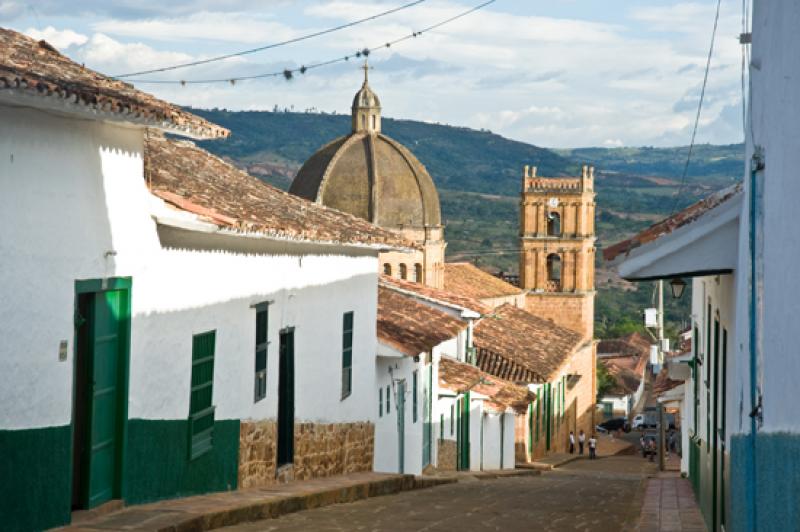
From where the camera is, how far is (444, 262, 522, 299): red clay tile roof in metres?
66.3

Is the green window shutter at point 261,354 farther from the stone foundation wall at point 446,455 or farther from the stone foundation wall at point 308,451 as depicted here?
the stone foundation wall at point 446,455

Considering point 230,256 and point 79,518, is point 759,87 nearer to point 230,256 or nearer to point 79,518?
point 79,518

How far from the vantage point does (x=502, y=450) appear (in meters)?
34.2

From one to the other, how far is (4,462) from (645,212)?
122 metres

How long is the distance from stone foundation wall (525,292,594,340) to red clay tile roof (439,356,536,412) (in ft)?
137

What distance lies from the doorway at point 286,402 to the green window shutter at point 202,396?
2.77 m

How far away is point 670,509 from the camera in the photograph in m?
15.6

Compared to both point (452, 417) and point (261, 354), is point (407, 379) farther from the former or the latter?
point (261, 354)

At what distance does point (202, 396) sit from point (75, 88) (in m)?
4.20

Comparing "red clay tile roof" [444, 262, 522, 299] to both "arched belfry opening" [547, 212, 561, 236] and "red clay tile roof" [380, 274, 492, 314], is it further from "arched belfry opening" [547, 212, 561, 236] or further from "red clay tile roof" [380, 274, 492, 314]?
"red clay tile roof" [380, 274, 492, 314]

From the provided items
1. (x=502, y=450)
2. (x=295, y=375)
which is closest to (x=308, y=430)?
(x=295, y=375)

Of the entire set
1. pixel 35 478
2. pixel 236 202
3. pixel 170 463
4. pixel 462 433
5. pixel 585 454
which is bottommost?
pixel 585 454

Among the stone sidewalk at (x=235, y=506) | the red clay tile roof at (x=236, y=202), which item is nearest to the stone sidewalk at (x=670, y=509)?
the stone sidewalk at (x=235, y=506)

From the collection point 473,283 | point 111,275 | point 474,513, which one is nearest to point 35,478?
point 111,275
